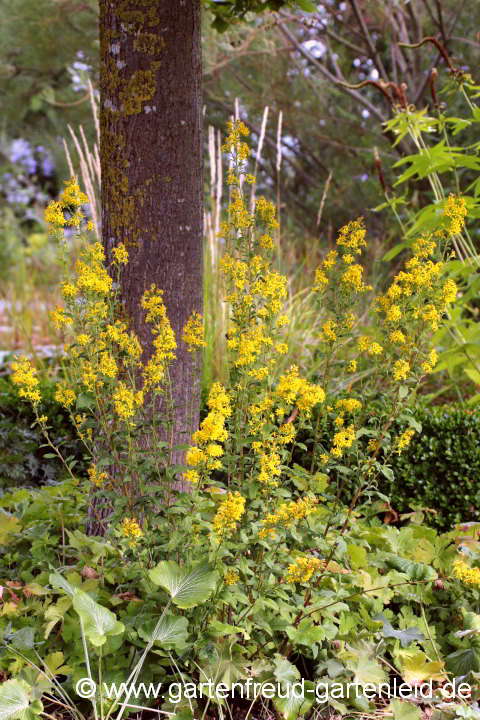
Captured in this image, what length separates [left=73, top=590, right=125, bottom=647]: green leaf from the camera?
1.70m

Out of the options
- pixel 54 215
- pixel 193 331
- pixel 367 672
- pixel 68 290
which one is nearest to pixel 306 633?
pixel 367 672

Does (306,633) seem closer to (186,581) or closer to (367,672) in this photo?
(367,672)

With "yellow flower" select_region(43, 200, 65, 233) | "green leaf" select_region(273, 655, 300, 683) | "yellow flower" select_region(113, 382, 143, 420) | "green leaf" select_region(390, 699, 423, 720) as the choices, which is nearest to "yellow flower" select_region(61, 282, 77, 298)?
"yellow flower" select_region(43, 200, 65, 233)

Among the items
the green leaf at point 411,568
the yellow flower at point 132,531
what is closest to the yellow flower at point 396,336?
the green leaf at point 411,568

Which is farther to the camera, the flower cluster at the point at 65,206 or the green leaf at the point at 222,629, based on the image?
the flower cluster at the point at 65,206

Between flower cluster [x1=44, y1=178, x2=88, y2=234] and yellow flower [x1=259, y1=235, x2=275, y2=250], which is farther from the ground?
flower cluster [x1=44, y1=178, x2=88, y2=234]

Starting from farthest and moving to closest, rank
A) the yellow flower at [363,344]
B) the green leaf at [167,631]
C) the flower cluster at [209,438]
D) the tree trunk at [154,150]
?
the tree trunk at [154,150] < the yellow flower at [363,344] < the green leaf at [167,631] < the flower cluster at [209,438]

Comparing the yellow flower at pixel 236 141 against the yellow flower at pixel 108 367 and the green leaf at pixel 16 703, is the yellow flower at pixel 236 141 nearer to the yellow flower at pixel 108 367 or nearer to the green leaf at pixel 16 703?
the yellow flower at pixel 108 367

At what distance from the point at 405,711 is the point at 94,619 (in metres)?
0.83

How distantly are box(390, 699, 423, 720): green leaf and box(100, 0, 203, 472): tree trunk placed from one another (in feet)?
3.37

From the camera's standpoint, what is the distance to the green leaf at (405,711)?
6.03 feet

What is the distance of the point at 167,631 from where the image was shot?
1757mm

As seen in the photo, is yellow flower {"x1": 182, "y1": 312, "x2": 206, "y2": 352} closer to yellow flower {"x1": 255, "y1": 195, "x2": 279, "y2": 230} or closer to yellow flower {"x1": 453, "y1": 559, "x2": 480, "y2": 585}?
yellow flower {"x1": 255, "y1": 195, "x2": 279, "y2": 230}

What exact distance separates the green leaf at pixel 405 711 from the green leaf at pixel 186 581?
1.93 feet
